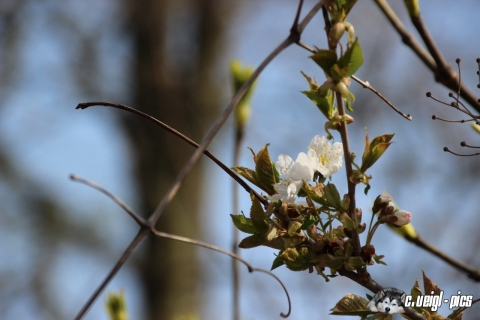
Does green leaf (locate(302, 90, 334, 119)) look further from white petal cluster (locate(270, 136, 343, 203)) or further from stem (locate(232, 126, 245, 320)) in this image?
stem (locate(232, 126, 245, 320))

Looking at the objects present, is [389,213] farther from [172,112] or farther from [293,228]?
[172,112]

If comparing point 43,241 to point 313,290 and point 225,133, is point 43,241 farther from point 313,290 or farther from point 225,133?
point 313,290

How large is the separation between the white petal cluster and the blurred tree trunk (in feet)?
10.8

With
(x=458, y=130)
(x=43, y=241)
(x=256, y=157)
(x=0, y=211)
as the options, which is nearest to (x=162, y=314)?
(x=43, y=241)

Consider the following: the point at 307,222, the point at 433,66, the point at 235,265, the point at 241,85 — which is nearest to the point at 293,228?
the point at 307,222

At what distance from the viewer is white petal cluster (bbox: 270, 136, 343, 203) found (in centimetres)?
58

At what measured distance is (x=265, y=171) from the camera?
1.99 ft

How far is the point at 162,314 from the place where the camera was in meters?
3.99

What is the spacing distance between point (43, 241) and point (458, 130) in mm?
3882

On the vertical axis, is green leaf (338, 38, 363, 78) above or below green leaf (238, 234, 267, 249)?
above

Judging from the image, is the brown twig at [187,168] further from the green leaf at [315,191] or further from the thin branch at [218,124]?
the green leaf at [315,191]

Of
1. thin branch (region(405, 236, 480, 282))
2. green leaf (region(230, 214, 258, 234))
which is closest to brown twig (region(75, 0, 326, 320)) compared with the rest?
green leaf (region(230, 214, 258, 234))

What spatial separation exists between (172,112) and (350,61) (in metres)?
3.87

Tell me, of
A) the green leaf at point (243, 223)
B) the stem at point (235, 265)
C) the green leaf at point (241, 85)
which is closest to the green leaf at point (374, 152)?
the green leaf at point (243, 223)
